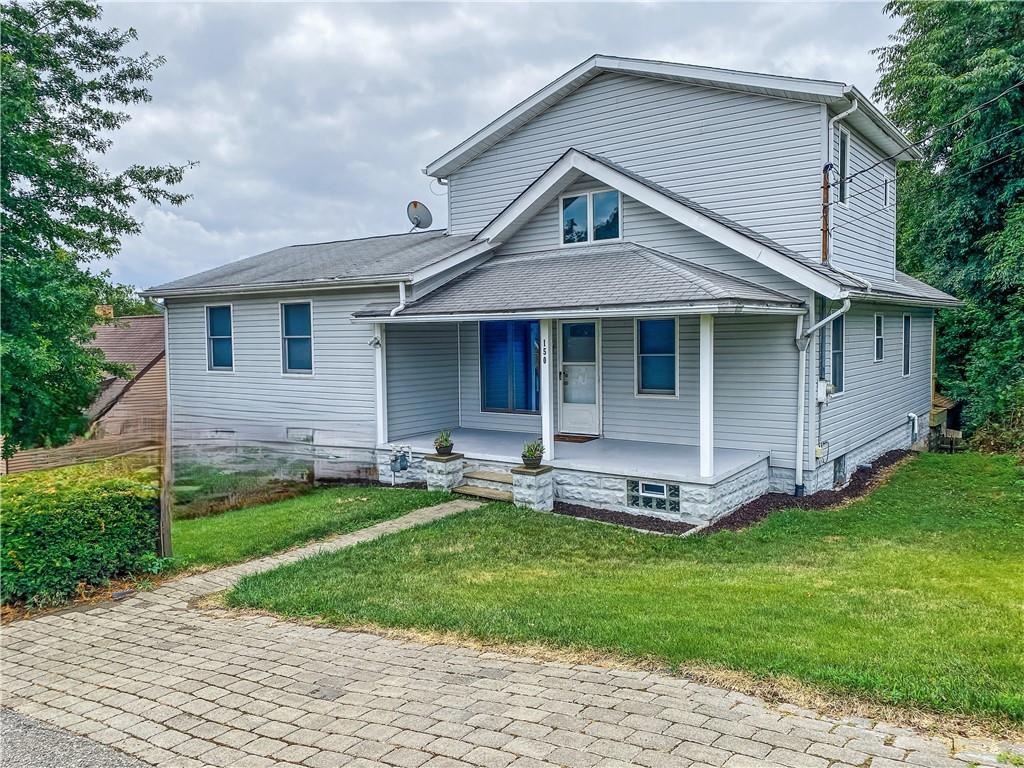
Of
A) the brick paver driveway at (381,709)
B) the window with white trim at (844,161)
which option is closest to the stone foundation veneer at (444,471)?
the brick paver driveway at (381,709)

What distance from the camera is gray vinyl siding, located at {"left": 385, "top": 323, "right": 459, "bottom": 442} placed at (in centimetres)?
1280

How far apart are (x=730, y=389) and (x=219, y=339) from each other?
35.2ft

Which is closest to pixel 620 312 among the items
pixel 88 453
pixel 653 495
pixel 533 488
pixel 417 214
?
pixel 653 495

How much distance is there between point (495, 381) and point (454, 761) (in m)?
10.5

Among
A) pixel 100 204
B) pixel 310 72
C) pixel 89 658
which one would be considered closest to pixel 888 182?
pixel 310 72

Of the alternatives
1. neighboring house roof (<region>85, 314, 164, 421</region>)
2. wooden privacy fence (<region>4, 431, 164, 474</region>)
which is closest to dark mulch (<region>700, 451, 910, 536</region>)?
wooden privacy fence (<region>4, 431, 164, 474</region>)

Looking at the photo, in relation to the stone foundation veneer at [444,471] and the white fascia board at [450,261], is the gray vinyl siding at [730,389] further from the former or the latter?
the stone foundation veneer at [444,471]

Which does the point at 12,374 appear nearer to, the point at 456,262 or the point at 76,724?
the point at 456,262

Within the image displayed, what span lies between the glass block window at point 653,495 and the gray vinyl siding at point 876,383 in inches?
117

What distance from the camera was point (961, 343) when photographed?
18.5 metres

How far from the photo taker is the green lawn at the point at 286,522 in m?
8.13

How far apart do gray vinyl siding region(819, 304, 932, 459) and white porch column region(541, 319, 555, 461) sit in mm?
4232

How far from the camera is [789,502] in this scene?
10.6m

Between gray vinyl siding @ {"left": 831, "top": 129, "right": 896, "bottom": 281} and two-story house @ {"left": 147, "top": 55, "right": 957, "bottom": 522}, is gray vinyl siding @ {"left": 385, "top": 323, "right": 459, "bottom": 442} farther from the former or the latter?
gray vinyl siding @ {"left": 831, "top": 129, "right": 896, "bottom": 281}
